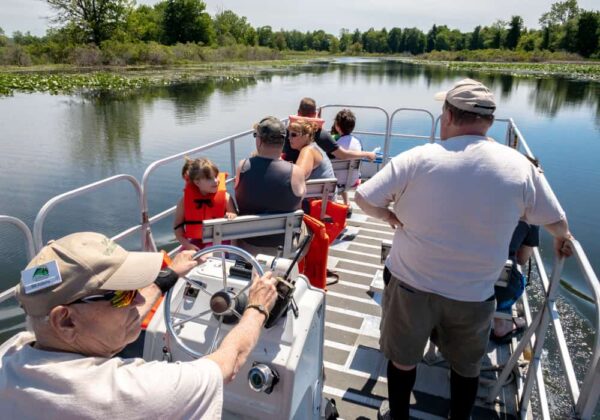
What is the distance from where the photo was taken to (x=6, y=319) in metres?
5.63

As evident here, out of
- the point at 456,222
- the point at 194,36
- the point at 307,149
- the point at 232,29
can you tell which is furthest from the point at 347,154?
the point at 232,29

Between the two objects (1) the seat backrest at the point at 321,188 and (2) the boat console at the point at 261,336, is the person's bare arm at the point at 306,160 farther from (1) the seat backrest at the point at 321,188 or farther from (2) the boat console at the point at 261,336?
(2) the boat console at the point at 261,336

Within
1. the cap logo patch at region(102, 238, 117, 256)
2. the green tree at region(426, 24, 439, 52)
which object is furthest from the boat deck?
the green tree at region(426, 24, 439, 52)

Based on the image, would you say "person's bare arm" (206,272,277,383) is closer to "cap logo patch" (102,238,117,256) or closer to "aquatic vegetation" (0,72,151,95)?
"cap logo patch" (102,238,117,256)

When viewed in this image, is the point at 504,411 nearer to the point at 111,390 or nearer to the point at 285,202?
the point at 285,202

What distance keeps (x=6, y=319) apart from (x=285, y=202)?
15.4 ft

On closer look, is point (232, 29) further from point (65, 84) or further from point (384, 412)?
point (384, 412)

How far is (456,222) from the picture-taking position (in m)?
1.85

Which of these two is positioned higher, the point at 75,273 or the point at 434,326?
the point at 75,273

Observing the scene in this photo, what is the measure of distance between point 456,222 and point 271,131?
Answer: 1595 millimetres

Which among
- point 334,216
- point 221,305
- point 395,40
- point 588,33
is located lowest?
point 334,216

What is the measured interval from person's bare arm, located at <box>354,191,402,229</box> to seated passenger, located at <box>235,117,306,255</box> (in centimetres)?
108

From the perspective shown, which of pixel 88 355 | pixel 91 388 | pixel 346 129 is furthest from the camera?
pixel 346 129

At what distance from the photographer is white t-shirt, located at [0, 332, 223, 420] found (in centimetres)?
106
